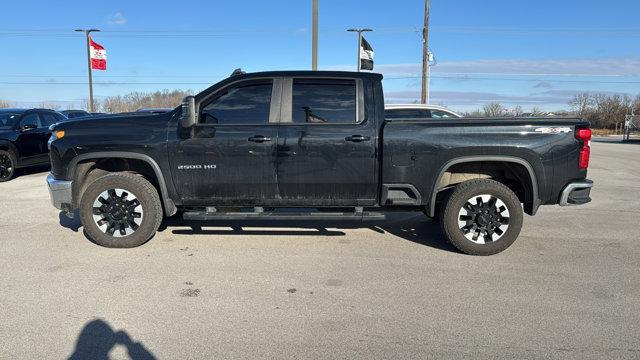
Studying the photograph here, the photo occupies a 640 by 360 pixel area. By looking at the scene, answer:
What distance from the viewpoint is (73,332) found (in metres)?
3.37

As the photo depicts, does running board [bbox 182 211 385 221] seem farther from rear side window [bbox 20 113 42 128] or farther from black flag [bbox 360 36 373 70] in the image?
black flag [bbox 360 36 373 70]

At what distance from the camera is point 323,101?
17.0ft

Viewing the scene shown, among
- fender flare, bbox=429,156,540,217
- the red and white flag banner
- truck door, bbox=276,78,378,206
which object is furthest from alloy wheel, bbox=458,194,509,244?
the red and white flag banner

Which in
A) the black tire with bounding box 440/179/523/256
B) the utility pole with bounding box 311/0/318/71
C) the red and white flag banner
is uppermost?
the red and white flag banner

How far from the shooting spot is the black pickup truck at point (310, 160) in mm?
4961

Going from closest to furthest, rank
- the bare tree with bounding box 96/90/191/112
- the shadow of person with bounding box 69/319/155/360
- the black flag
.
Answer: the shadow of person with bounding box 69/319/155/360 → the black flag → the bare tree with bounding box 96/90/191/112

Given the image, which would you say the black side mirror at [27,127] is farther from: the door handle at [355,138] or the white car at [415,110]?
the door handle at [355,138]

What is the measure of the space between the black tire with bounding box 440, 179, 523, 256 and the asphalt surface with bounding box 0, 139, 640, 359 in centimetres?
16

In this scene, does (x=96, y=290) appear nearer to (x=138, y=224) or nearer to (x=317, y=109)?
(x=138, y=224)

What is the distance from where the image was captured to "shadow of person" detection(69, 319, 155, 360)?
121 inches

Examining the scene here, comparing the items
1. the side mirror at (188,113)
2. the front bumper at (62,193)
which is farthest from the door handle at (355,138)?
the front bumper at (62,193)

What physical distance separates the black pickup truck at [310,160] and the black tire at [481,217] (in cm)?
1

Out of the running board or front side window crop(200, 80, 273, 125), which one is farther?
front side window crop(200, 80, 273, 125)

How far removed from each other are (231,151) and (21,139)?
328 inches
